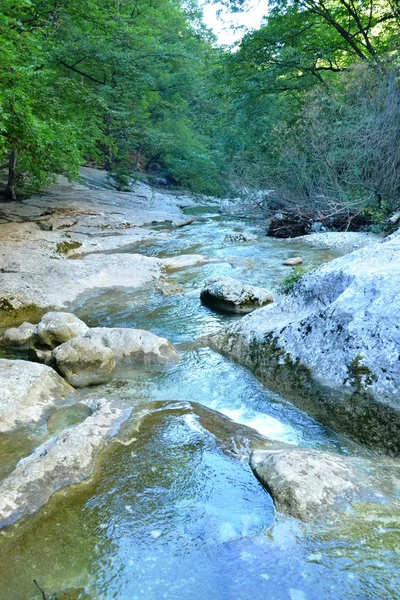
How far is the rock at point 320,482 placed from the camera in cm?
230

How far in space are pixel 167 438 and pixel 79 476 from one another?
68cm

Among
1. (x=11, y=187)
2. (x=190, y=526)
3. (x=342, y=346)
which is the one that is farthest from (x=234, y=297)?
(x=11, y=187)

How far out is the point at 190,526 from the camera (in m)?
2.31

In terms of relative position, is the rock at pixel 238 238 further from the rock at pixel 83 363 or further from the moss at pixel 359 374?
the moss at pixel 359 374

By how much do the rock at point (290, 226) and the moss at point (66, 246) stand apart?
6559 millimetres

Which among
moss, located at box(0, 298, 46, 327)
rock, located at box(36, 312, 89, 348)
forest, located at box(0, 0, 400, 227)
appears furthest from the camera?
forest, located at box(0, 0, 400, 227)

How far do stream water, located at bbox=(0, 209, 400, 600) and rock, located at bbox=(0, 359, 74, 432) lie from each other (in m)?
0.18

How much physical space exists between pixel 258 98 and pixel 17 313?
15.6 m

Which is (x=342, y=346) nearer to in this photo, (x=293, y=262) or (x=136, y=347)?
(x=136, y=347)

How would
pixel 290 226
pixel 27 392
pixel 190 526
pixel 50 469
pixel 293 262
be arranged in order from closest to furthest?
1. pixel 190 526
2. pixel 50 469
3. pixel 27 392
4. pixel 293 262
5. pixel 290 226

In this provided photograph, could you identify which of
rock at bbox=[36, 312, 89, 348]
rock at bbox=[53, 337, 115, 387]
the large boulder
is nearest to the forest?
rock at bbox=[36, 312, 89, 348]

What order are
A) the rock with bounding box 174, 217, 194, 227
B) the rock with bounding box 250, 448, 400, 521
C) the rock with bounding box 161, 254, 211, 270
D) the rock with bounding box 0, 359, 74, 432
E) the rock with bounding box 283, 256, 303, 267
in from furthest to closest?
the rock with bounding box 174, 217, 194, 227 → the rock with bounding box 283, 256, 303, 267 → the rock with bounding box 161, 254, 211, 270 → the rock with bounding box 0, 359, 74, 432 → the rock with bounding box 250, 448, 400, 521

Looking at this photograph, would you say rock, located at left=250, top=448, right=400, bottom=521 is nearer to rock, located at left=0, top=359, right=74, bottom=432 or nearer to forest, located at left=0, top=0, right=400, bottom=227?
rock, located at left=0, top=359, right=74, bottom=432

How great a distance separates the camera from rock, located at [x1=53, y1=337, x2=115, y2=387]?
4219mm
